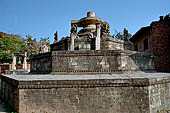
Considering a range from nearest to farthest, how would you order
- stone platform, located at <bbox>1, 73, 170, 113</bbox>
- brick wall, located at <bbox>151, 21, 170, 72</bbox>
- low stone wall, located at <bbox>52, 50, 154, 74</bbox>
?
stone platform, located at <bbox>1, 73, 170, 113</bbox>, low stone wall, located at <bbox>52, 50, 154, 74</bbox>, brick wall, located at <bbox>151, 21, 170, 72</bbox>

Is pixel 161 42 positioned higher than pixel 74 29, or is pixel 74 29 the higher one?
pixel 74 29

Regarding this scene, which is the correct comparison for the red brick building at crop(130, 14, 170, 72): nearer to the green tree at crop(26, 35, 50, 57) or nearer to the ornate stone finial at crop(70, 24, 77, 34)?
the ornate stone finial at crop(70, 24, 77, 34)

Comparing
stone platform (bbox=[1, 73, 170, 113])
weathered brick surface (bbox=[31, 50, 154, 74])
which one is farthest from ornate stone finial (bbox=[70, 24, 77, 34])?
stone platform (bbox=[1, 73, 170, 113])

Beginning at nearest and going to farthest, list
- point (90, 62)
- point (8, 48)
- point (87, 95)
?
point (87, 95)
point (90, 62)
point (8, 48)

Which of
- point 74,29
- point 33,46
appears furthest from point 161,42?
point 33,46

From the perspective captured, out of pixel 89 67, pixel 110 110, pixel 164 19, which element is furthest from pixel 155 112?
pixel 164 19

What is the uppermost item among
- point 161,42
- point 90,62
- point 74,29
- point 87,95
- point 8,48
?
point 8,48

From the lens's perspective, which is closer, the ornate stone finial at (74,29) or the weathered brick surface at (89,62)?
the weathered brick surface at (89,62)

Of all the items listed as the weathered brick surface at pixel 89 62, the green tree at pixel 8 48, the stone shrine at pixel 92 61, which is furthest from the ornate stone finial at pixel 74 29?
the green tree at pixel 8 48

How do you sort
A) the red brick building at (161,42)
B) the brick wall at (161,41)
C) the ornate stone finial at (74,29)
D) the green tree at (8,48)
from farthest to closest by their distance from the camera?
the green tree at (8,48) < the brick wall at (161,41) < the red brick building at (161,42) < the ornate stone finial at (74,29)

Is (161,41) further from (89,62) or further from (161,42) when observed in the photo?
(89,62)

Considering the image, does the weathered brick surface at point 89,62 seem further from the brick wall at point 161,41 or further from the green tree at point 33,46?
the green tree at point 33,46

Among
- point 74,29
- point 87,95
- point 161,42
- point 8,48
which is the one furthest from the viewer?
point 8,48

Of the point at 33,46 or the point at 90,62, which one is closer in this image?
the point at 90,62
